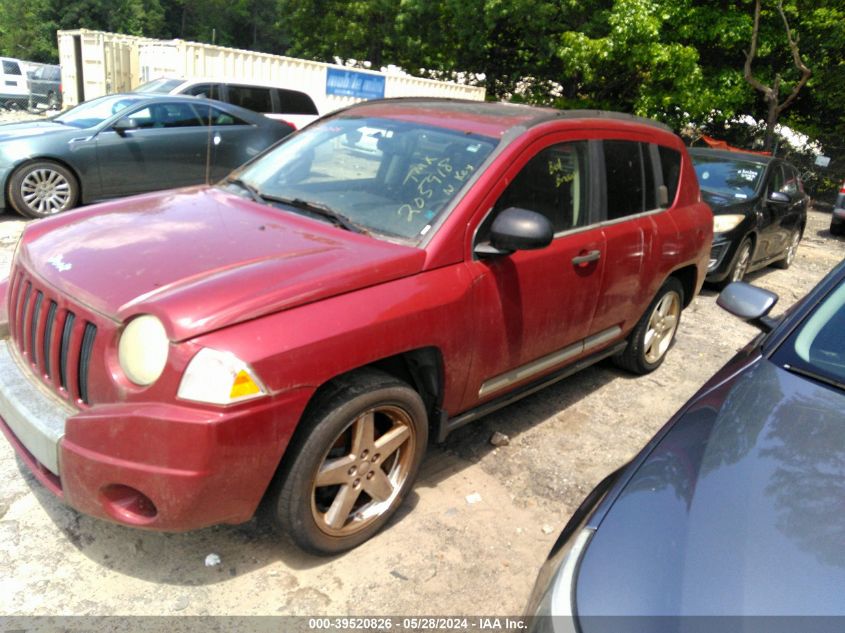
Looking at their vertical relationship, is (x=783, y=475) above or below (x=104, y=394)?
above

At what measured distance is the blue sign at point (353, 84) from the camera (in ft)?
59.8

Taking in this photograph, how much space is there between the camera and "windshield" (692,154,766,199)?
8.25 meters

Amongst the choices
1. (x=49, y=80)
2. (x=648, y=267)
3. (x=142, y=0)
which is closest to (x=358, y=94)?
(x=49, y=80)

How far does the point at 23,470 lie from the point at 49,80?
24.1 meters

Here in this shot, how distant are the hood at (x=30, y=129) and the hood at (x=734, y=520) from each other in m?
8.07

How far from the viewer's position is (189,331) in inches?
91.7

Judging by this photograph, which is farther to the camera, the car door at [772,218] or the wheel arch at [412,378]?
the car door at [772,218]

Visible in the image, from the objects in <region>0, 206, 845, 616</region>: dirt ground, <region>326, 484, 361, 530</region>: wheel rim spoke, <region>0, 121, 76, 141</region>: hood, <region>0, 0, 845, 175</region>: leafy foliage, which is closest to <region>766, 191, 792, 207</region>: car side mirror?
<region>0, 206, 845, 616</region>: dirt ground

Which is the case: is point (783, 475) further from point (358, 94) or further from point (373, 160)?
point (358, 94)

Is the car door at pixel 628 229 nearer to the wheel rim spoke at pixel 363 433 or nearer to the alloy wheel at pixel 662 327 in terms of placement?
the alloy wheel at pixel 662 327

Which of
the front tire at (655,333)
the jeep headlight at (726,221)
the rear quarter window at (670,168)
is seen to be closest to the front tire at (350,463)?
the front tire at (655,333)

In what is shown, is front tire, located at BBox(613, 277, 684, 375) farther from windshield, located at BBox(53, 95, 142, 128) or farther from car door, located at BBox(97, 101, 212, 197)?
windshield, located at BBox(53, 95, 142, 128)

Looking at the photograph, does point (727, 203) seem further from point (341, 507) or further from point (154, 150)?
point (154, 150)

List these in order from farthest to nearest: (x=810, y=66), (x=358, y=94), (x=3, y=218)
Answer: (x=358, y=94) → (x=810, y=66) → (x=3, y=218)
